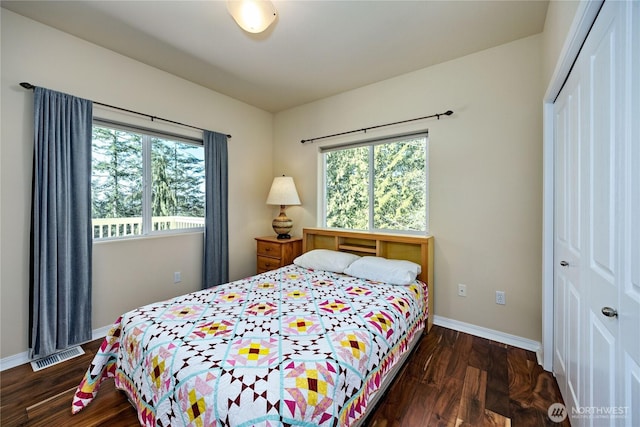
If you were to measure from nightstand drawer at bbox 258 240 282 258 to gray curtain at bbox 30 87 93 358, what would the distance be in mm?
1710

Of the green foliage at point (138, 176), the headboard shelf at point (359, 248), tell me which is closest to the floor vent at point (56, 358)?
the green foliage at point (138, 176)

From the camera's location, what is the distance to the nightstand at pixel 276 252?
10.8 ft

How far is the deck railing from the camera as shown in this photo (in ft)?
7.91

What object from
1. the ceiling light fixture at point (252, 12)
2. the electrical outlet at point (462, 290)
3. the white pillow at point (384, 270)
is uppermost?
the ceiling light fixture at point (252, 12)

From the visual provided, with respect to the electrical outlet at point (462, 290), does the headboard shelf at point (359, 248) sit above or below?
above

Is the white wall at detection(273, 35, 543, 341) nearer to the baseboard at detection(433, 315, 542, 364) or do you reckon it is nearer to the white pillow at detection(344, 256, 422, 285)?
the baseboard at detection(433, 315, 542, 364)

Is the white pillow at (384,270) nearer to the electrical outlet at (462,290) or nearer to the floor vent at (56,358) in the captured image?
the electrical outlet at (462,290)

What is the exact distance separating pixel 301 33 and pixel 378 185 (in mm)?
1703

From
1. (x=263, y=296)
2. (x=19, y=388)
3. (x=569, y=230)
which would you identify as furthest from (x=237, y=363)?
(x=569, y=230)

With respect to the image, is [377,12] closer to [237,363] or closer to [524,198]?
[524,198]

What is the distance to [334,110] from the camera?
3.34 metres

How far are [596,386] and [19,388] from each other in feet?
10.4

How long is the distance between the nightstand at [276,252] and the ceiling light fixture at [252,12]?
A: 224 cm

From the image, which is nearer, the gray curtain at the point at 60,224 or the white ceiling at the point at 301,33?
the white ceiling at the point at 301,33
